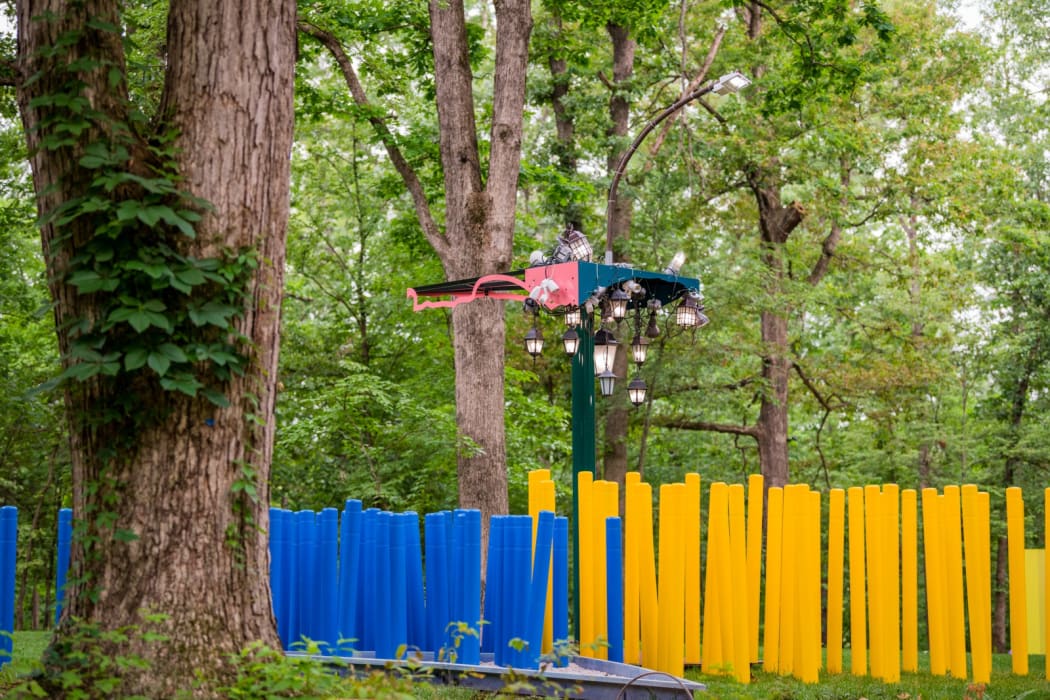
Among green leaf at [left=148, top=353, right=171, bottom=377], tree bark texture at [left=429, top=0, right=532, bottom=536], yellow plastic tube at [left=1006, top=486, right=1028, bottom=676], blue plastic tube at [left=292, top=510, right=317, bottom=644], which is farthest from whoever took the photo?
tree bark texture at [left=429, top=0, right=532, bottom=536]

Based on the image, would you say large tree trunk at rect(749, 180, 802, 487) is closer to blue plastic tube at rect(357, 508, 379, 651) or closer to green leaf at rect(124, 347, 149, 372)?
blue plastic tube at rect(357, 508, 379, 651)

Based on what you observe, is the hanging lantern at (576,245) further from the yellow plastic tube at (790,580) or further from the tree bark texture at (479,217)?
the yellow plastic tube at (790,580)

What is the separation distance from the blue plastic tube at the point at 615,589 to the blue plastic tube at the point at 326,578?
1939 mm

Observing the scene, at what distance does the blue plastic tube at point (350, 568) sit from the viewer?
291 inches

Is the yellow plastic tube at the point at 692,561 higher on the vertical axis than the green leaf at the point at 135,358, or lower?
lower

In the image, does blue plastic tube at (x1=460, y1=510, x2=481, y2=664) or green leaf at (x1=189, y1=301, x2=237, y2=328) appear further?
blue plastic tube at (x1=460, y1=510, x2=481, y2=664)

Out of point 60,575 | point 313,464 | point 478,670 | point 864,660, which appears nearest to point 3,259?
point 313,464

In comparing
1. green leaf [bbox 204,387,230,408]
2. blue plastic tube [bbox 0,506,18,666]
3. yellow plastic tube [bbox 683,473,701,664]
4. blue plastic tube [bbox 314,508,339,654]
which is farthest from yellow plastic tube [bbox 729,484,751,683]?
blue plastic tube [bbox 0,506,18,666]

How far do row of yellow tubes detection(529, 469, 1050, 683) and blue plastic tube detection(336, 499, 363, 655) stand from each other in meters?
1.38

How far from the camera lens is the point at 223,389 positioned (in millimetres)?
4824

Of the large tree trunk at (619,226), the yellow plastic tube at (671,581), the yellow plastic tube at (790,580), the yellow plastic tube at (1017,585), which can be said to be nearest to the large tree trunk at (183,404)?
the yellow plastic tube at (671,581)

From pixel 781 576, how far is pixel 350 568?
135 inches

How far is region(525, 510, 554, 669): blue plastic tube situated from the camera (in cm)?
705

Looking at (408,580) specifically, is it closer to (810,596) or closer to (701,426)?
(810,596)
